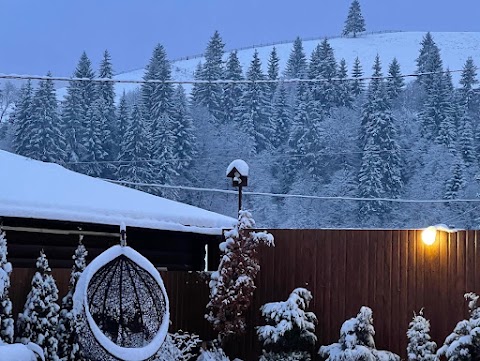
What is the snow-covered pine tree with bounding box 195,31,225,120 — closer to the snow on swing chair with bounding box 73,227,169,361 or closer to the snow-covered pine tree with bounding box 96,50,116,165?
the snow-covered pine tree with bounding box 96,50,116,165

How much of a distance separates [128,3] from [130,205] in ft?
466

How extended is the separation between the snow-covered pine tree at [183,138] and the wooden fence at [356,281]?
114 ft

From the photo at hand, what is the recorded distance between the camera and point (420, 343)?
848cm

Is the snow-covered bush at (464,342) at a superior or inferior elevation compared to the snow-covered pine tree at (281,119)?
inferior

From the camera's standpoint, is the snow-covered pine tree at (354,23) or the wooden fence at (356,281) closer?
the wooden fence at (356,281)

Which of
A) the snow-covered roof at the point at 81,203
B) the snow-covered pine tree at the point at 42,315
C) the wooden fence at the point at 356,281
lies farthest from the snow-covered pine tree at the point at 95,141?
the snow-covered pine tree at the point at 42,315

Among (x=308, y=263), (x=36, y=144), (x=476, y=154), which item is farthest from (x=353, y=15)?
(x=308, y=263)

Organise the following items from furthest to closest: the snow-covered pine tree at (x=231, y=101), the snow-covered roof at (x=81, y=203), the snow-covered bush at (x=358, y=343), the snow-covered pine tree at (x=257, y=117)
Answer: the snow-covered pine tree at (x=231, y=101) → the snow-covered pine tree at (x=257, y=117) → the snow-covered roof at (x=81, y=203) → the snow-covered bush at (x=358, y=343)

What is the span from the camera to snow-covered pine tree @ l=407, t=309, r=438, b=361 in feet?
27.5

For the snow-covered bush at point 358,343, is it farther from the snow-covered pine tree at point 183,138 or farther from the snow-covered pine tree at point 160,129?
the snow-covered pine tree at point 183,138

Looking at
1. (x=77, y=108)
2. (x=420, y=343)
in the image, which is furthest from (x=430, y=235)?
(x=77, y=108)

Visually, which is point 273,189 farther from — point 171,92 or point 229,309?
point 229,309

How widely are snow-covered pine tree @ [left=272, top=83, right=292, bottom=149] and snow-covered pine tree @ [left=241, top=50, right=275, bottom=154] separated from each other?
1.44ft

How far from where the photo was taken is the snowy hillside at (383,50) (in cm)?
8169
